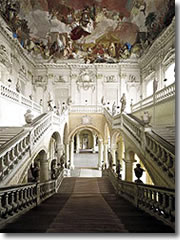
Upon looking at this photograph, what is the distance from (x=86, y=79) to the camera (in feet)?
62.7

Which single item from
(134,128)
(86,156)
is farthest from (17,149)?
(86,156)

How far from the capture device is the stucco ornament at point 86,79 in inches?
749

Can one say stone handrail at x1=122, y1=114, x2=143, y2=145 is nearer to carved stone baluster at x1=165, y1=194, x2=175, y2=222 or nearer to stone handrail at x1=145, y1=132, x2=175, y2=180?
Answer: stone handrail at x1=145, y1=132, x2=175, y2=180

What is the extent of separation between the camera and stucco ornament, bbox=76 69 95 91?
19030 mm

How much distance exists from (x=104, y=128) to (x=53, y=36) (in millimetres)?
8420

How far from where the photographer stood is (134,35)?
34.6ft

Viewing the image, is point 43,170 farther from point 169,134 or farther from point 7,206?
point 169,134

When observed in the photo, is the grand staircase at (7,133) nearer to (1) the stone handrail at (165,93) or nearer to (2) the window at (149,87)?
(1) the stone handrail at (165,93)

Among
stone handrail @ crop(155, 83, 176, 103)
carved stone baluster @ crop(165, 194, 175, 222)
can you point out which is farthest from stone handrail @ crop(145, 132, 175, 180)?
stone handrail @ crop(155, 83, 176, 103)

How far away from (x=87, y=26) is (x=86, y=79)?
8.79 meters

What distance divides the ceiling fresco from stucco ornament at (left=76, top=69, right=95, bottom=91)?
125 cm

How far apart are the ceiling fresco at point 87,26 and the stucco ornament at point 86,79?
1252 millimetres

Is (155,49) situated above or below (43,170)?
above

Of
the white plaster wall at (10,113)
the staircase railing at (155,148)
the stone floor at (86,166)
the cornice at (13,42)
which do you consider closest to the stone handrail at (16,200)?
the staircase railing at (155,148)
